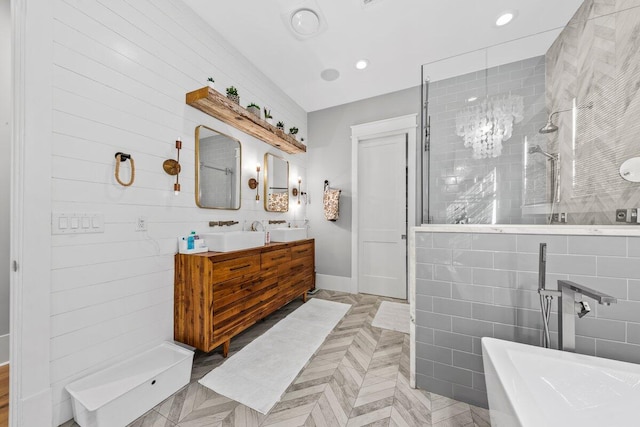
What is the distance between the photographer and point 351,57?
8.73ft

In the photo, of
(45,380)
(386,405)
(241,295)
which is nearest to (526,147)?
(386,405)

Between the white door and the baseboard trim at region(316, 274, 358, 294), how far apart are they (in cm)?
16

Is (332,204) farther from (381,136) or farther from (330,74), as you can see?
(330,74)

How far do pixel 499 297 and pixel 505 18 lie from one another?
8.21ft

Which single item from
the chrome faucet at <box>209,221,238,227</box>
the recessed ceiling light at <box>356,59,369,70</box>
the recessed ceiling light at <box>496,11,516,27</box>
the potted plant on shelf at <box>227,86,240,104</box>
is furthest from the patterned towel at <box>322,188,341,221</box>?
the recessed ceiling light at <box>496,11,516,27</box>

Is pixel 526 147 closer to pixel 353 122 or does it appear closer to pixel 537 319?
pixel 537 319

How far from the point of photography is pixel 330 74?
9.73 feet

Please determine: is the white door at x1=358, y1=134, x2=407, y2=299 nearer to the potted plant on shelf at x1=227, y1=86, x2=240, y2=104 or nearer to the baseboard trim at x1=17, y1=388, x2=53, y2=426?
the potted plant on shelf at x1=227, y1=86, x2=240, y2=104

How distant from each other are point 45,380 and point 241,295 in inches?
44.3

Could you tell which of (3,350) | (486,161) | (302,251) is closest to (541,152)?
(486,161)

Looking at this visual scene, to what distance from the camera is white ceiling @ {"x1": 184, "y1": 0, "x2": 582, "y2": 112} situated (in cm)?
201

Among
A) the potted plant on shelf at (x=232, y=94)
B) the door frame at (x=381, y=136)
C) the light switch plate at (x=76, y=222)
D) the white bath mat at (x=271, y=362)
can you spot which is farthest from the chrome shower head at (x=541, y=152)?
the light switch plate at (x=76, y=222)

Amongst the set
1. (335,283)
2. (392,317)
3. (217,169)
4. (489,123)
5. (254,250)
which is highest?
(489,123)

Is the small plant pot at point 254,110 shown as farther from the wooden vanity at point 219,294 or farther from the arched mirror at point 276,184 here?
the wooden vanity at point 219,294
